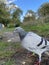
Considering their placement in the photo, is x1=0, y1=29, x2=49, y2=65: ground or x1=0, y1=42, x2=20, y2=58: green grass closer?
x1=0, y1=29, x2=49, y2=65: ground

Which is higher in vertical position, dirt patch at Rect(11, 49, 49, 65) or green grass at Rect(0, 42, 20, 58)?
dirt patch at Rect(11, 49, 49, 65)

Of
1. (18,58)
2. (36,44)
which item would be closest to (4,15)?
(18,58)

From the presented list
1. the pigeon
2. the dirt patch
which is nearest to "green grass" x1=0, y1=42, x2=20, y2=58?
the dirt patch

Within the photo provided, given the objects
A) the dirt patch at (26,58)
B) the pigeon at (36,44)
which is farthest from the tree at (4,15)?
the pigeon at (36,44)

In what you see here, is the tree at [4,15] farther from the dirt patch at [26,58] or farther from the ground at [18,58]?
the dirt patch at [26,58]

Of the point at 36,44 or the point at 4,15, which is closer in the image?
the point at 36,44

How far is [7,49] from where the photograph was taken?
5.03 m

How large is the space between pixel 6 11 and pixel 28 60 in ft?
76.6

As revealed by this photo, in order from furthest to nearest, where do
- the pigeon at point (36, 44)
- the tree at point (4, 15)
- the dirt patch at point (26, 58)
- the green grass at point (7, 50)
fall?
the tree at point (4, 15)
the green grass at point (7, 50)
the dirt patch at point (26, 58)
the pigeon at point (36, 44)

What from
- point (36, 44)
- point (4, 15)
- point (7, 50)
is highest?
point (36, 44)

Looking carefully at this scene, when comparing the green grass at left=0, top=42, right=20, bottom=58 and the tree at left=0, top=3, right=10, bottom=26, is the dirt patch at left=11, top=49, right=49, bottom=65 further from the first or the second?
the tree at left=0, top=3, right=10, bottom=26

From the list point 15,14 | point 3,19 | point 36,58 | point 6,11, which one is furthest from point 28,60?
point 15,14

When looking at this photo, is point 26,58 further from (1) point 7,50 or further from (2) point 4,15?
(2) point 4,15

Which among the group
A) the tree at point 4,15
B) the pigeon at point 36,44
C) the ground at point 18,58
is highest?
the pigeon at point 36,44
